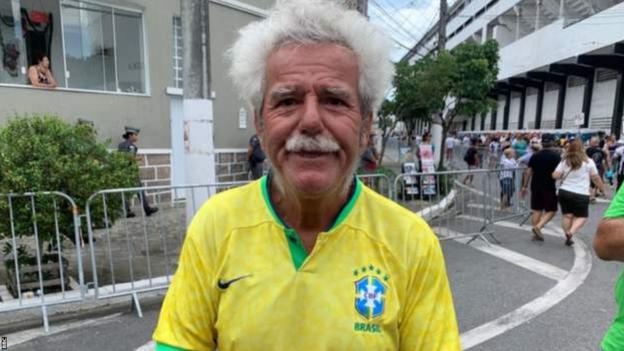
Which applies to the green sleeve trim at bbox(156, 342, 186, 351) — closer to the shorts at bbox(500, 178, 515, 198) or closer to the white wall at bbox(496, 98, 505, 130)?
the shorts at bbox(500, 178, 515, 198)

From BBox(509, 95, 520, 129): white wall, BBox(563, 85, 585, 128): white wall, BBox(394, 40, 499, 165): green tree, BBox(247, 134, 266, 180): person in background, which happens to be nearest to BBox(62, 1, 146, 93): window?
BBox(247, 134, 266, 180): person in background

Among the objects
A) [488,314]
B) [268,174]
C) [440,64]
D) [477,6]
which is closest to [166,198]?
[488,314]

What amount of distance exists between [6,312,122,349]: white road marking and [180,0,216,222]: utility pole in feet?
5.85

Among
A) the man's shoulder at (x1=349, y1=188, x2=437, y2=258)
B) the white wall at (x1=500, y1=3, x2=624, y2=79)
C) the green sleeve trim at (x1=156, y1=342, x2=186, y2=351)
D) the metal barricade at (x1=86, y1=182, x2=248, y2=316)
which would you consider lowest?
the metal barricade at (x1=86, y1=182, x2=248, y2=316)

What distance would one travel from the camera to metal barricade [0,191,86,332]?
4328 millimetres

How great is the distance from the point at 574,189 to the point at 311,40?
7595 millimetres

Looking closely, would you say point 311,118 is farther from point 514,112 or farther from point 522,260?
point 514,112

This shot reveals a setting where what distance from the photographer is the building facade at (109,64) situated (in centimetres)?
829

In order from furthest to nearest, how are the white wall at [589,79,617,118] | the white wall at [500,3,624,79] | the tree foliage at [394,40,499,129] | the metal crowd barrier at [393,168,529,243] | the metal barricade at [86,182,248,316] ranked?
the white wall at [589,79,617,118] → the white wall at [500,3,624,79] → the tree foliage at [394,40,499,129] → the metal crowd barrier at [393,168,529,243] → the metal barricade at [86,182,248,316]

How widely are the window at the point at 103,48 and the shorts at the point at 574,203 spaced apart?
8.79m

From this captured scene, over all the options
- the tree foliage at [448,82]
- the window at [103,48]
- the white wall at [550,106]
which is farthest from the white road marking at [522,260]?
the white wall at [550,106]

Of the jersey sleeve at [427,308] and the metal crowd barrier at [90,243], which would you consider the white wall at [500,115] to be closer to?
the metal crowd barrier at [90,243]

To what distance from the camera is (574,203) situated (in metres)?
7.51

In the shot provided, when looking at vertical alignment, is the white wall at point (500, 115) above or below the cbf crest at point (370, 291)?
above
